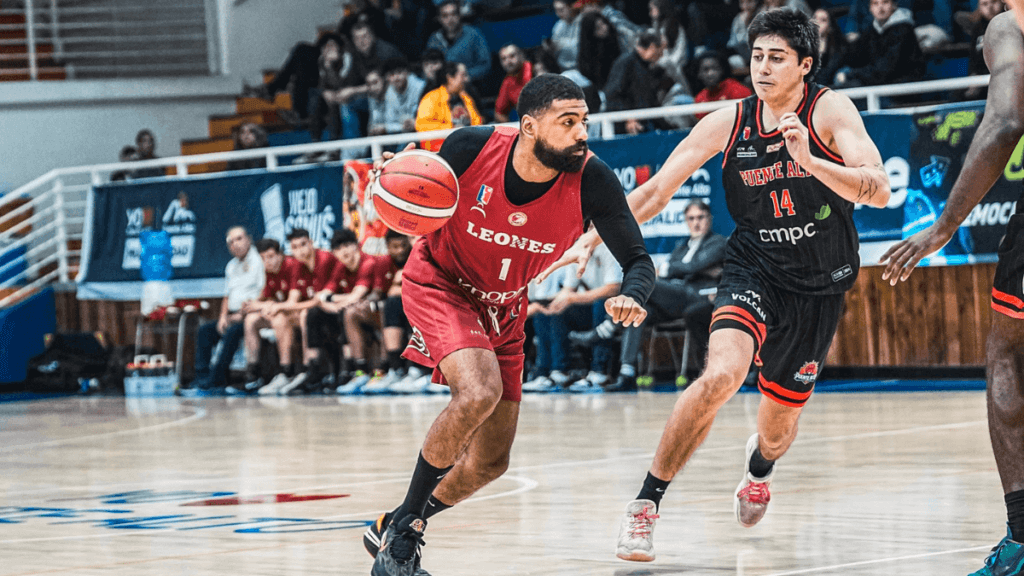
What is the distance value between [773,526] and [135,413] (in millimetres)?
10177

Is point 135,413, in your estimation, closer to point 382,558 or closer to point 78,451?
point 78,451

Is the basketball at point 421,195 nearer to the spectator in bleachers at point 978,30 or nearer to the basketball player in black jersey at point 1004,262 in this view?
the basketball player in black jersey at point 1004,262

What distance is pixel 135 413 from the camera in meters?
14.8

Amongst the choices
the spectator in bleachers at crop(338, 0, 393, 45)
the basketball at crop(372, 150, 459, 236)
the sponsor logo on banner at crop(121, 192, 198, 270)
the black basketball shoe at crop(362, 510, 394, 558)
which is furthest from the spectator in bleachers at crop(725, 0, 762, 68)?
the black basketball shoe at crop(362, 510, 394, 558)

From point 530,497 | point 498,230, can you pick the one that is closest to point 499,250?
point 498,230

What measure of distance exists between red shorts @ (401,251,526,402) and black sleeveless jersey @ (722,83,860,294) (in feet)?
3.68

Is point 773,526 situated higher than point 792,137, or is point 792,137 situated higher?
point 792,137

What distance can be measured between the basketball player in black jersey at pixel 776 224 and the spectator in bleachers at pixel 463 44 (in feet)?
39.9

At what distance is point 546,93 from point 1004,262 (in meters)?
1.73

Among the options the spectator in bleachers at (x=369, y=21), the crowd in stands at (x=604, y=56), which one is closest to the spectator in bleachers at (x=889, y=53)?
the crowd in stands at (x=604, y=56)

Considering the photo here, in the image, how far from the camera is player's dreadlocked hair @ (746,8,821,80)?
5.69 meters

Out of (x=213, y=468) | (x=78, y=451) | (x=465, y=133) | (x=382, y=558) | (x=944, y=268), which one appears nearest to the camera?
(x=382, y=558)

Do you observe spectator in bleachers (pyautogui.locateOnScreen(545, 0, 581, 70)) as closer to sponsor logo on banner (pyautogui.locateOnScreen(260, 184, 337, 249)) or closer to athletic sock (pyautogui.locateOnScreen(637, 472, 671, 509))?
sponsor logo on banner (pyautogui.locateOnScreen(260, 184, 337, 249))

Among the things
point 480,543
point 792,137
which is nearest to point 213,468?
Result: point 480,543
